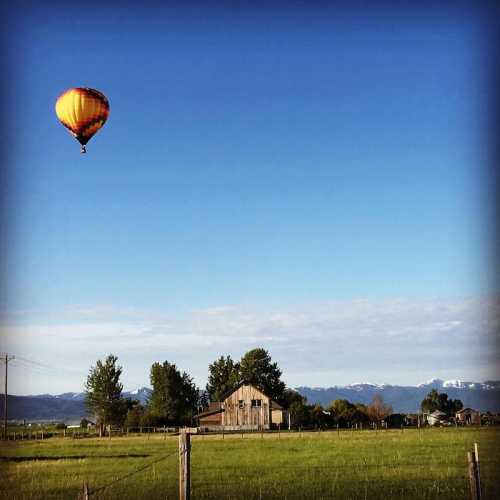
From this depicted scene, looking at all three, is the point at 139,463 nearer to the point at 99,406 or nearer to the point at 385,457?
the point at 385,457

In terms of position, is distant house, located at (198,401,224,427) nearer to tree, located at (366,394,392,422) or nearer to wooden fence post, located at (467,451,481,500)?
tree, located at (366,394,392,422)

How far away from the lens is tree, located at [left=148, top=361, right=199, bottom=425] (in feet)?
320

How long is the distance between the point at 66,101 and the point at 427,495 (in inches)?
804

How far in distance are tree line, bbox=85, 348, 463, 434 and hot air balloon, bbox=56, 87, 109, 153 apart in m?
57.2

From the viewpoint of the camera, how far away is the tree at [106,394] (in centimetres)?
10325

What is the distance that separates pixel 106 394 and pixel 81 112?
82.1 m

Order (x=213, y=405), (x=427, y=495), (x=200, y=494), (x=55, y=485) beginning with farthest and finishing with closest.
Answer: (x=213, y=405) → (x=55, y=485) → (x=200, y=494) → (x=427, y=495)

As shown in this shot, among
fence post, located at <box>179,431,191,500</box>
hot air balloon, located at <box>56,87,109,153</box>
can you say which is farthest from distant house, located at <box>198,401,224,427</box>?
fence post, located at <box>179,431,191,500</box>

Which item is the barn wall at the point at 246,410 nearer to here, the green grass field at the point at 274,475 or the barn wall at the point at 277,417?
the barn wall at the point at 277,417

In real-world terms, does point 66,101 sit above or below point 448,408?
above

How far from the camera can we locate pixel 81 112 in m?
29.6

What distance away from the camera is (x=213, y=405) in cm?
10156

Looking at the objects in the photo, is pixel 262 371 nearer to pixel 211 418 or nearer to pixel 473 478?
pixel 211 418

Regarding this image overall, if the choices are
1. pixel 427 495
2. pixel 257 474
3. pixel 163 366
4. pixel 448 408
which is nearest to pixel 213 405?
pixel 163 366
